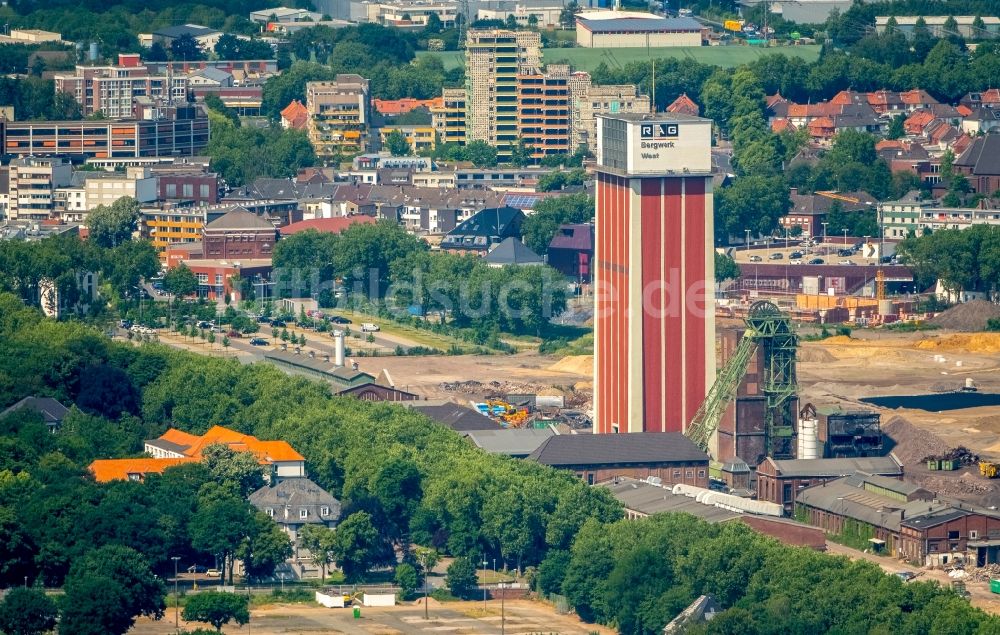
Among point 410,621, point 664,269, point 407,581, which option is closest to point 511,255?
point 664,269

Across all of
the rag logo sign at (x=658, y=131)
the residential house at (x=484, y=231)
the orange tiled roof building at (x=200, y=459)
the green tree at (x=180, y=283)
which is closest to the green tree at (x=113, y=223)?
the green tree at (x=180, y=283)

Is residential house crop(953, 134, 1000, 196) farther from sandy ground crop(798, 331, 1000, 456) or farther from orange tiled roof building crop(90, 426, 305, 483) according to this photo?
orange tiled roof building crop(90, 426, 305, 483)

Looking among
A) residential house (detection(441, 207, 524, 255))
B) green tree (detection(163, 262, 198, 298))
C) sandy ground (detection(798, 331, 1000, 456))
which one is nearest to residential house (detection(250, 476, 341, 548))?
sandy ground (detection(798, 331, 1000, 456))

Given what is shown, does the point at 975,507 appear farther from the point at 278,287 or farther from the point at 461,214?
the point at 461,214

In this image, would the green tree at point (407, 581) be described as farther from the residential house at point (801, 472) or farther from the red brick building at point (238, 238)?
the red brick building at point (238, 238)

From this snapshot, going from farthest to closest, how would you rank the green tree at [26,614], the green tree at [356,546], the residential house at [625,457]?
the residential house at [625,457]
the green tree at [356,546]
the green tree at [26,614]

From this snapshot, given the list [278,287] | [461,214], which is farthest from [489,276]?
[461,214]
